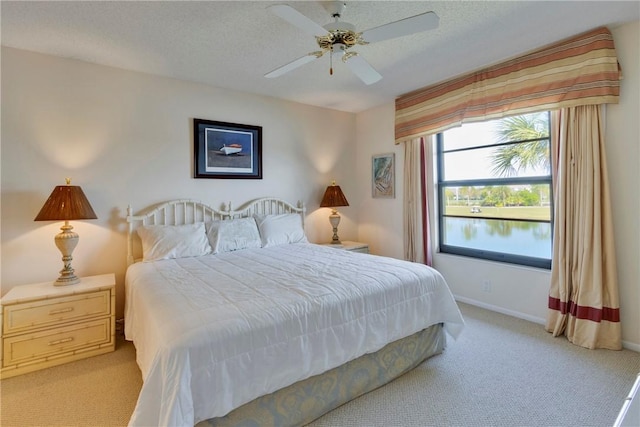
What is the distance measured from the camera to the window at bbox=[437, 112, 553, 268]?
3.06 meters

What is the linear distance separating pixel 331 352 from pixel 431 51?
2662mm

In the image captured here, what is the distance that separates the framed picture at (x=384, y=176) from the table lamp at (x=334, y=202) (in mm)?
591

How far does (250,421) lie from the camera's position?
1.56 m

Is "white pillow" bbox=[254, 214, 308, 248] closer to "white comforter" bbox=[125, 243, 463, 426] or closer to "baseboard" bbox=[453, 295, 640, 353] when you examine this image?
"white comforter" bbox=[125, 243, 463, 426]

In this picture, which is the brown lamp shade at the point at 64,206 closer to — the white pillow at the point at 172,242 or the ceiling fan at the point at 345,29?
the white pillow at the point at 172,242

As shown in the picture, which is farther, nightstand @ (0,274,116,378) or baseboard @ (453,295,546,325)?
baseboard @ (453,295,546,325)

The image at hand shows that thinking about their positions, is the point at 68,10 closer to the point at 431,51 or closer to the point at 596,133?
the point at 431,51

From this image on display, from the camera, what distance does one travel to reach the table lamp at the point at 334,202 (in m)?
4.31

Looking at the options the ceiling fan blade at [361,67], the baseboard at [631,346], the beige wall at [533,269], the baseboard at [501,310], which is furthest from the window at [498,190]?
the ceiling fan blade at [361,67]

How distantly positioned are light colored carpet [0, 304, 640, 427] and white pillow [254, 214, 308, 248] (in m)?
1.66

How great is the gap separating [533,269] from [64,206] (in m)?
4.21

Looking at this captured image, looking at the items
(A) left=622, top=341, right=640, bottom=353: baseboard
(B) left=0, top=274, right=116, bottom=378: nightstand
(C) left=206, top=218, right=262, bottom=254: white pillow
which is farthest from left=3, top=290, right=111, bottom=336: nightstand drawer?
(A) left=622, top=341, right=640, bottom=353: baseboard

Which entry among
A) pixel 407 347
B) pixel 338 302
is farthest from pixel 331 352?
pixel 407 347

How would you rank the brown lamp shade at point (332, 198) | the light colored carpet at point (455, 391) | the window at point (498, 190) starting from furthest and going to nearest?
the brown lamp shade at point (332, 198)
the window at point (498, 190)
the light colored carpet at point (455, 391)
